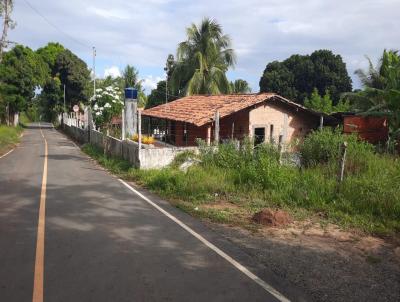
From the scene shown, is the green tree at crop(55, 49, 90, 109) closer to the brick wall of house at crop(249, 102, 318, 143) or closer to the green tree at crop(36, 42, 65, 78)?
the green tree at crop(36, 42, 65, 78)

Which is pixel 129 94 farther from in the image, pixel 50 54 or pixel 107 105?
pixel 50 54

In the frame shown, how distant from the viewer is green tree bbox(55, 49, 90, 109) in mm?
58438

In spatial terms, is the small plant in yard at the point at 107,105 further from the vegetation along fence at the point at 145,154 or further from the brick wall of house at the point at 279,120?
the brick wall of house at the point at 279,120

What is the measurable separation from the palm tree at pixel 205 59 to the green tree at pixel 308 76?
11.8 metres

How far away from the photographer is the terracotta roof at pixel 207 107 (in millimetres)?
19844

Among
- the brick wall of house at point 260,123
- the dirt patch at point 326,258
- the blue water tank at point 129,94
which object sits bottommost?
the dirt patch at point 326,258

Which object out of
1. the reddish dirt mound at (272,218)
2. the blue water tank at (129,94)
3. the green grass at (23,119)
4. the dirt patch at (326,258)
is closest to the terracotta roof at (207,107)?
the blue water tank at (129,94)

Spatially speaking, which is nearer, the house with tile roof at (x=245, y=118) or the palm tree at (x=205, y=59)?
the house with tile roof at (x=245, y=118)

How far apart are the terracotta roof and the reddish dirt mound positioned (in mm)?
10104

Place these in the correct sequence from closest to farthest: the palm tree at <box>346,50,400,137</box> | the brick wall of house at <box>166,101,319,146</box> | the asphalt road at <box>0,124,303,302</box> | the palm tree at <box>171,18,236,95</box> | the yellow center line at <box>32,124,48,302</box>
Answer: the yellow center line at <box>32,124,48,302</box> < the asphalt road at <box>0,124,303,302</box> < the palm tree at <box>346,50,400,137</box> < the brick wall of house at <box>166,101,319,146</box> < the palm tree at <box>171,18,236,95</box>

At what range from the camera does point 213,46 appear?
35562mm

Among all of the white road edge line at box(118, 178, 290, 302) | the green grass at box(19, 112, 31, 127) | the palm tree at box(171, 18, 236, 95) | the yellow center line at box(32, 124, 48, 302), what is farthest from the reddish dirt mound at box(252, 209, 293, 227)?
the green grass at box(19, 112, 31, 127)

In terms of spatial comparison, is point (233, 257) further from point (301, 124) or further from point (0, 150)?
point (0, 150)

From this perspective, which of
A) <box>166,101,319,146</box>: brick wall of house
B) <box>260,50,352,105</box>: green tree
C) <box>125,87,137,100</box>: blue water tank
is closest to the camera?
<box>125,87,137,100</box>: blue water tank
